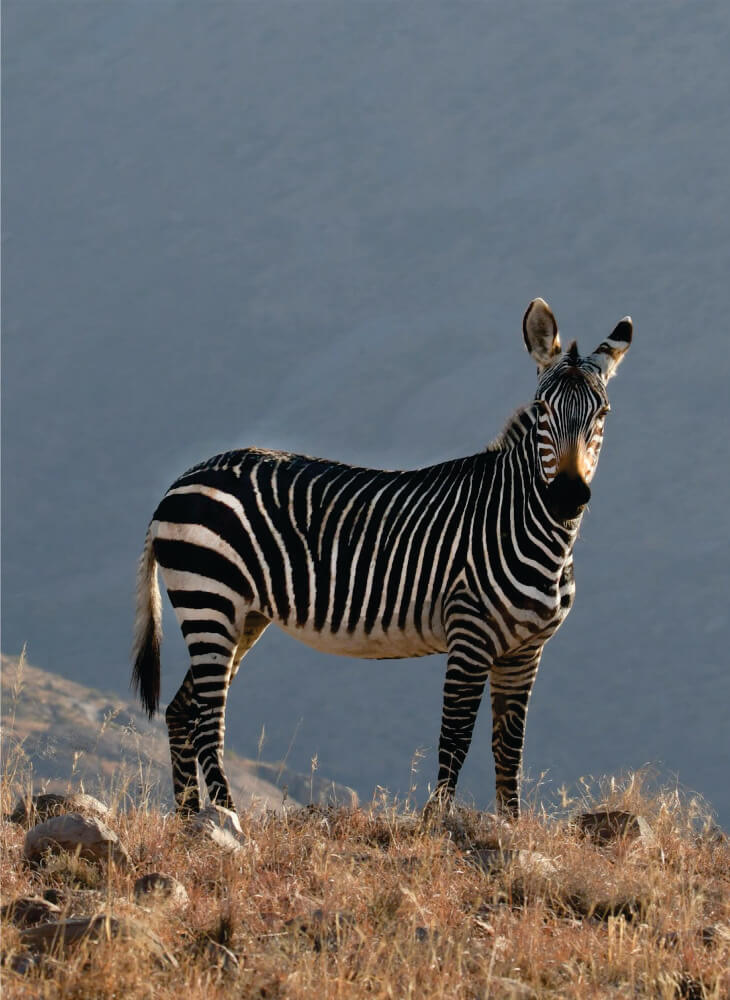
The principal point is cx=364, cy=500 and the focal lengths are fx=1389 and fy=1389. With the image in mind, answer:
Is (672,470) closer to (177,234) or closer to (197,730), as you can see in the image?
(177,234)

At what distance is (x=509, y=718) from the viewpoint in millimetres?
9156

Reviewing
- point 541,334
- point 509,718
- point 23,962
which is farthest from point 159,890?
point 541,334

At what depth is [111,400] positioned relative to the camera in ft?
598

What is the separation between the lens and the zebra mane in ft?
30.1

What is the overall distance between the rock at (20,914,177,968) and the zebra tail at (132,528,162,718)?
163 inches

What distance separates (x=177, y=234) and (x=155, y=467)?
45.2 m

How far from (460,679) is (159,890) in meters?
2.96

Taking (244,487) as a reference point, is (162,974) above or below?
below

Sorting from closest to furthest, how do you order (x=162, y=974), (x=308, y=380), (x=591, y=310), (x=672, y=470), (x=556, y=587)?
(x=162, y=974) < (x=556, y=587) < (x=672, y=470) < (x=591, y=310) < (x=308, y=380)

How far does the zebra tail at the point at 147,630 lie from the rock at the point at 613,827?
10.3 feet

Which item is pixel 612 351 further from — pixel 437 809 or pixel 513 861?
pixel 513 861

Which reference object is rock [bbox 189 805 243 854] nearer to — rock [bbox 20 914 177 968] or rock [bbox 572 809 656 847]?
rock [bbox 20 914 177 968]

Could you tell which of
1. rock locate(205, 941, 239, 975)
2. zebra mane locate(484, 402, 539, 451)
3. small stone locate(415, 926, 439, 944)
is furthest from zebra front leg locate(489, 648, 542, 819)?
rock locate(205, 941, 239, 975)

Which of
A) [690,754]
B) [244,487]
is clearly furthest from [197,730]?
[690,754]
